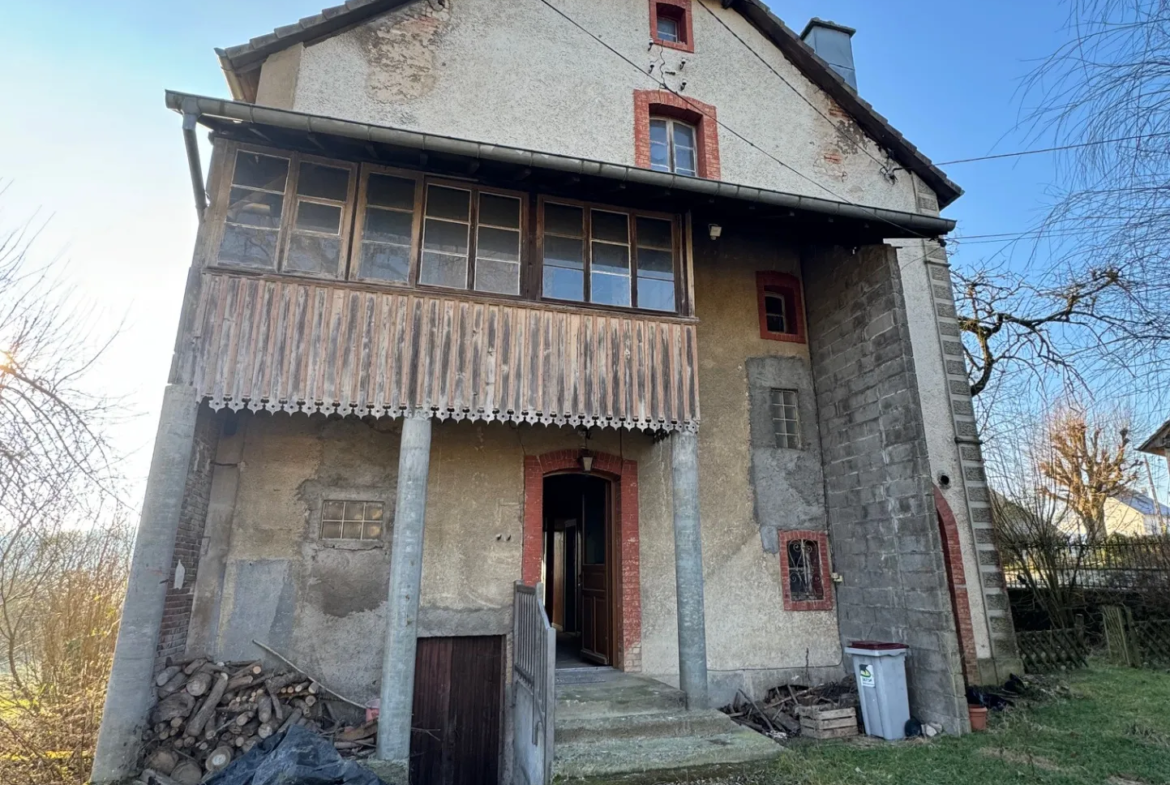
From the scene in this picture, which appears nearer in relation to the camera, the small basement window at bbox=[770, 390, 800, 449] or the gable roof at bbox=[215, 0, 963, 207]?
the gable roof at bbox=[215, 0, 963, 207]

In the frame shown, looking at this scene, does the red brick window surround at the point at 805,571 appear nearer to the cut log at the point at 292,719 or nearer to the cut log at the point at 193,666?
the cut log at the point at 292,719

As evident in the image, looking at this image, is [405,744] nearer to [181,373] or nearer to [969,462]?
[181,373]

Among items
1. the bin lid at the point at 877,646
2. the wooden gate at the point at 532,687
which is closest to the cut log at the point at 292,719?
the wooden gate at the point at 532,687

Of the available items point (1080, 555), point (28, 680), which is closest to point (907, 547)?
point (1080, 555)

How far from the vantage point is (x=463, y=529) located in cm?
821

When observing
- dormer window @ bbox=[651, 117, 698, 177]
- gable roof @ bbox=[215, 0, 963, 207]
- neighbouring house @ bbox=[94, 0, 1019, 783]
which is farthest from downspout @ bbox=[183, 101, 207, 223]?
dormer window @ bbox=[651, 117, 698, 177]

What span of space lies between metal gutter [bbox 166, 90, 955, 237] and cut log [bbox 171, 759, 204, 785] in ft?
20.1

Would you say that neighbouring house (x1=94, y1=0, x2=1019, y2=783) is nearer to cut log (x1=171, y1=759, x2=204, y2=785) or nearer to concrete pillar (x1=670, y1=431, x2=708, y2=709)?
concrete pillar (x1=670, y1=431, x2=708, y2=709)

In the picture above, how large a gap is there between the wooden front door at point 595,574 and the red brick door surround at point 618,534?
0.29m

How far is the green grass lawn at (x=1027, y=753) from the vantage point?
237 inches

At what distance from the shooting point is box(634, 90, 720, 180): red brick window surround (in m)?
9.79

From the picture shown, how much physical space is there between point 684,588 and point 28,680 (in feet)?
28.0

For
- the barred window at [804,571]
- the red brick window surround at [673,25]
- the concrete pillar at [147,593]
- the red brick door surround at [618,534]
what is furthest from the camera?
the red brick window surround at [673,25]

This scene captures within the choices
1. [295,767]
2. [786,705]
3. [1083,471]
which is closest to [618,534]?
[786,705]
